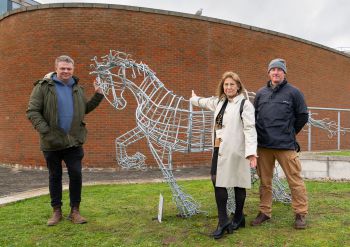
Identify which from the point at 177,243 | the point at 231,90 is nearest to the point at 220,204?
the point at 177,243

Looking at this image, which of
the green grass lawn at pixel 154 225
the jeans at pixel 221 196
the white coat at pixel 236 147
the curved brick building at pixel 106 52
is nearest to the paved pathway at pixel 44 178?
the curved brick building at pixel 106 52

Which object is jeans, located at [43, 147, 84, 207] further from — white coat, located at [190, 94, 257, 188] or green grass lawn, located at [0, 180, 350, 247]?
white coat, located at [190, 94, 257, 188]

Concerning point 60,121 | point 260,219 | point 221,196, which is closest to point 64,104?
point 60,121

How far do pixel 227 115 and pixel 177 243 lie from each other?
137 centimetres

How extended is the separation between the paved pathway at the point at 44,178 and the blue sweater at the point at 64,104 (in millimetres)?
2518

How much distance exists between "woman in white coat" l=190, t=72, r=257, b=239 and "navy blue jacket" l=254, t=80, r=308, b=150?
425 mm

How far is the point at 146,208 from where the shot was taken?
17.3ft

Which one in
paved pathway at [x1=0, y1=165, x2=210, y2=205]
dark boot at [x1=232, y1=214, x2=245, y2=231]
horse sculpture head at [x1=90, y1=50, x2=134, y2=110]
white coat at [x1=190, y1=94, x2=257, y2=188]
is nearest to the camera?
white coat at [x1=190, y1=94, x2=257, y2=188]

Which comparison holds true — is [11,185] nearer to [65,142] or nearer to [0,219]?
[0,219]

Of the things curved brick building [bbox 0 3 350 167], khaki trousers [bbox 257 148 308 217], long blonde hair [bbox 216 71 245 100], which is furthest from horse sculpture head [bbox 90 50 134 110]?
curved brick building [bbox 0 3 350 167]

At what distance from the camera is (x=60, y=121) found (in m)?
4.23

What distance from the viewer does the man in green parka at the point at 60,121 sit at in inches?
164

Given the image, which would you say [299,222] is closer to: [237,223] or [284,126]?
[237,223]

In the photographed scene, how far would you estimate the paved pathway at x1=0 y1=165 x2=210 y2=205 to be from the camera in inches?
276
